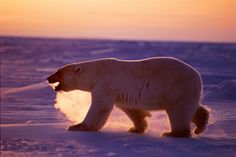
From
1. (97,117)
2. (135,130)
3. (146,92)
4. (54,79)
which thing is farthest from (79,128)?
(54,79)

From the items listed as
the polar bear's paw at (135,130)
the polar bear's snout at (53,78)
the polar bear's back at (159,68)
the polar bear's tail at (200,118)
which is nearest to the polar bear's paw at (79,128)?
the polar bear's paw at (135,130)

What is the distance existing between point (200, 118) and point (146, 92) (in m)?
0.82

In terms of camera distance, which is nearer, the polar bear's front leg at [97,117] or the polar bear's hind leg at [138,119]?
the polar bear's front leg at [97,117]

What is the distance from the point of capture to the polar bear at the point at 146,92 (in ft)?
21.4

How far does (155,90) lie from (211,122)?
5.01 ft

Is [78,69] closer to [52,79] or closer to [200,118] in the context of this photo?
[52,79]

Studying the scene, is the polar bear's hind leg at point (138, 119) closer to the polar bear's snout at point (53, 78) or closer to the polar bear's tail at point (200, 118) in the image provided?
the polar bear's tail at point (200, 118)

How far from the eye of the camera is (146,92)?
6742 mm

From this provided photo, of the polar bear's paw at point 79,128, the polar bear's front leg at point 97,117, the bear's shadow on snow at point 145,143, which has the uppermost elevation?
the polar bear's front leg at point 97,117

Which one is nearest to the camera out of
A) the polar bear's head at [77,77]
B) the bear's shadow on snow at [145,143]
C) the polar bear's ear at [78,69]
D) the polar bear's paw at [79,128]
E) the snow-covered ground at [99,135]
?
the snow-covered ground at [99,135]

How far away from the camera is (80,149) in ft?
17.8

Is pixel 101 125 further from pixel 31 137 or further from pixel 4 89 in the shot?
pixel 4 89

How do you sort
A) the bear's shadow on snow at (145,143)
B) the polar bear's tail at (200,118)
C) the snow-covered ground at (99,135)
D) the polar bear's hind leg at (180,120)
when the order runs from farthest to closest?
the polar bear's tail at (200,118), the polar bear's hind leg at (180,120), the bear's shadow on snow at (145,143), the snow-covered ground at (99,135)

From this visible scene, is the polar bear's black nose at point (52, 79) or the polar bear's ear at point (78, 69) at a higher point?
the polar bear's ear at point (78, 69)
